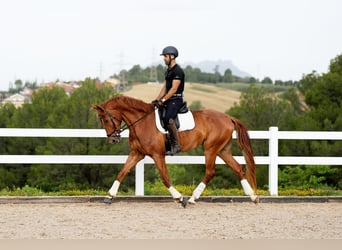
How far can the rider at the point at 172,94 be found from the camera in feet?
39.2

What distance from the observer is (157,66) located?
178 m

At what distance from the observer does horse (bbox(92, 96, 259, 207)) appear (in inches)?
478

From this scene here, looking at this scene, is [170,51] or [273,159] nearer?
[170,51]

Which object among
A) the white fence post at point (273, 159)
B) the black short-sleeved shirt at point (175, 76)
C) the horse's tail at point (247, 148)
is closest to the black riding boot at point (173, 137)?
the black short-sleeved shirt at point (175, 76)

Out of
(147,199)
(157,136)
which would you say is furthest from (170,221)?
(147,199)

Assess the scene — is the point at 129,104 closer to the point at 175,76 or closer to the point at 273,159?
the point at 175,76

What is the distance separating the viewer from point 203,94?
15075cm

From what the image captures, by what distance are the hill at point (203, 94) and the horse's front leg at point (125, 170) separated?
120 meters

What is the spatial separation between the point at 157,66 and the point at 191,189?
16483 centimetres

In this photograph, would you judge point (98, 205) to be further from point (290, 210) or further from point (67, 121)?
point (67, 121)

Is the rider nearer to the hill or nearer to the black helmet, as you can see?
the black helmet

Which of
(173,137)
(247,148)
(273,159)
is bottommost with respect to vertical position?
(273,159)

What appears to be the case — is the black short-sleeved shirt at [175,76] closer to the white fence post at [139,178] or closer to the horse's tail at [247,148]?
the horse's tail at [247,148]

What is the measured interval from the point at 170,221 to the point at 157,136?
237 cm
